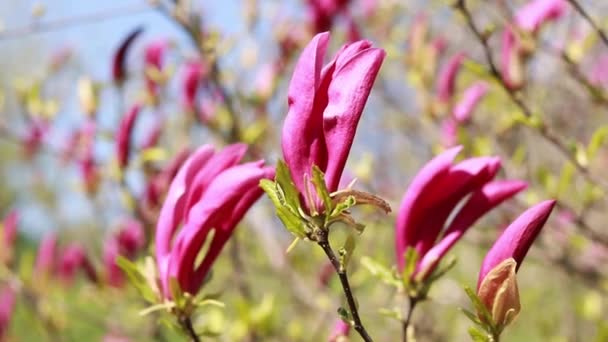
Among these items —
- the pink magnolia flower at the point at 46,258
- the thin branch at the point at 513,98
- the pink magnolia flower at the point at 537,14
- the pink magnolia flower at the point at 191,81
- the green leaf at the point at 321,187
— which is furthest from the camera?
the pink magnolia flower at the point at 46,258

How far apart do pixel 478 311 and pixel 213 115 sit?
1356 mm

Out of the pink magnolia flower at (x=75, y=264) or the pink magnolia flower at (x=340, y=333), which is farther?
the pink magnolia flower at (x=75, y=264)

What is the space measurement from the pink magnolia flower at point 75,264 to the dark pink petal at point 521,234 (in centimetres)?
143

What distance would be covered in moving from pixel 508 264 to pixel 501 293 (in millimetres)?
28

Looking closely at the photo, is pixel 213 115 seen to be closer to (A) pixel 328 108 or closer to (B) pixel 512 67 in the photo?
(B) pixel 512 67

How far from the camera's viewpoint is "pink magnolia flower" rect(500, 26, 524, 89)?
48.0 inches

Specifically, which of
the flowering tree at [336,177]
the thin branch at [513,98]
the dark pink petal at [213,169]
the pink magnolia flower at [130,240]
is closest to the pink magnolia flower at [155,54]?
the flowering tree at [336,177]

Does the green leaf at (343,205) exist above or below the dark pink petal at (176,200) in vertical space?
above

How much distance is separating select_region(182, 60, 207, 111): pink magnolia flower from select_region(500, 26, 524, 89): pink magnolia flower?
0.72 meters

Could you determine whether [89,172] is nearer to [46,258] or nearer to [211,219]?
[46,258]

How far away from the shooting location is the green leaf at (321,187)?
2.03 feet

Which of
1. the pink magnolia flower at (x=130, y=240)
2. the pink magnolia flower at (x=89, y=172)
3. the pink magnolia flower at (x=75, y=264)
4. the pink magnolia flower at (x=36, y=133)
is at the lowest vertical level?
the pink magnolia flower at (x=75, y=264)

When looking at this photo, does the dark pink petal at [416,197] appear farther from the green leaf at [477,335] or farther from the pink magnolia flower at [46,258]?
the pink magnolia flower at [46,258]

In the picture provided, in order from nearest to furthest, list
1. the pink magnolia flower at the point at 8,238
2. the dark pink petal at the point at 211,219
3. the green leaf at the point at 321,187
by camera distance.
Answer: the green leaf at the point at 321,187, the dark pink petal at the point at 211,219, the pink magnolia flower at the point at 8,238
